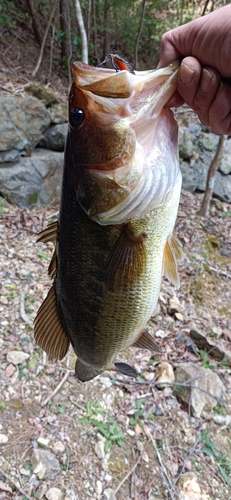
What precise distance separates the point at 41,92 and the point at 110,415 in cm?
472

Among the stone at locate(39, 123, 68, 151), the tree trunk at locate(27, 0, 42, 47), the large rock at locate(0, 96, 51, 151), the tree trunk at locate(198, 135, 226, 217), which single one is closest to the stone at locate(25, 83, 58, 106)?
the large rock at locate(0, 96, 51, 151)

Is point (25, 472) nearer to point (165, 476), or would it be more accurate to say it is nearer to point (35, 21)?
point (165, 476)

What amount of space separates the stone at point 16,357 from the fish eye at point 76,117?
2489 mm

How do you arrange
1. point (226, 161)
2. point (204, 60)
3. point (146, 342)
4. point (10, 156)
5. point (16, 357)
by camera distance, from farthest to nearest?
point (226, 161) → point (10, 156) → point (16, 357) → point (146, 342) → point (204, 60)

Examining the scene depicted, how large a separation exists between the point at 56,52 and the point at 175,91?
7.39m

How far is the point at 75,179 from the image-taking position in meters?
1.23

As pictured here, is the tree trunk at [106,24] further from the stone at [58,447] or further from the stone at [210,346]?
the stone at [58,447]

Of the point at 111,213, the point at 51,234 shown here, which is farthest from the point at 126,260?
the point at 51,234

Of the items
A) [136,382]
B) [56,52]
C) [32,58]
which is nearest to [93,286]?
[136,382]

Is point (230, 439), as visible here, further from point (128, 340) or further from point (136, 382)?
point (128, 340)

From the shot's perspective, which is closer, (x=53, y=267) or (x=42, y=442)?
(x=53, y=267)

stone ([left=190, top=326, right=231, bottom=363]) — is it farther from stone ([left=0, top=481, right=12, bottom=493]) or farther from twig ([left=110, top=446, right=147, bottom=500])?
stone ([left=0, top=481, right=12, bottom=493])

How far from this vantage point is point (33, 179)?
5594mm

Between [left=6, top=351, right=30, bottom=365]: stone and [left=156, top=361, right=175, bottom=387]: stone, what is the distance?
1.20 metres
